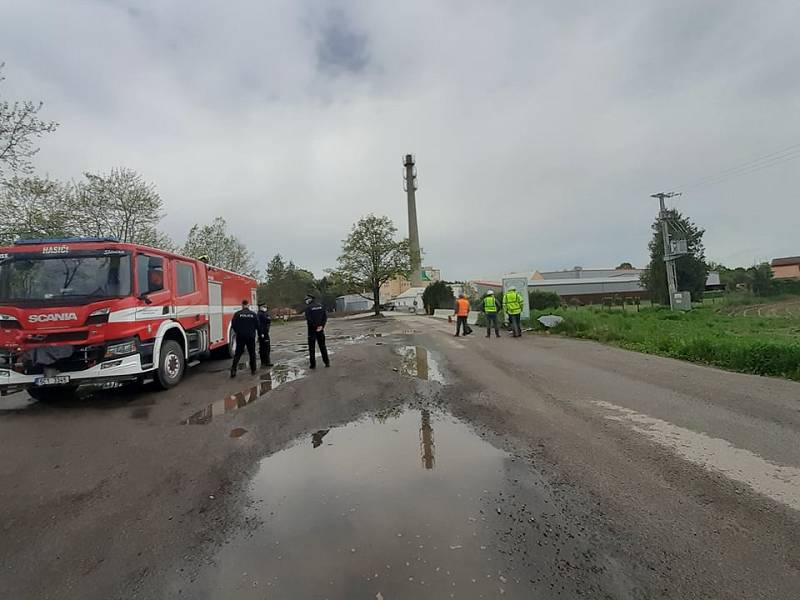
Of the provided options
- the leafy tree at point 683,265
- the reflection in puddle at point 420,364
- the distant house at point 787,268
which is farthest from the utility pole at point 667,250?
the distant house at point 787,268

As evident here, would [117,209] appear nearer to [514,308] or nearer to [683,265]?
[514,308]

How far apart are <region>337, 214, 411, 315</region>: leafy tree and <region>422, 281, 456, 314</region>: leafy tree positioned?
141 inches

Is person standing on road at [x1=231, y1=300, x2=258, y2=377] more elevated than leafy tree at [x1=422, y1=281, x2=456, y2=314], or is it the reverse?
leafy tree at [x1=422, y1=281, x2=456, y2=314]

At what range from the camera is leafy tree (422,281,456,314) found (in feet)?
141

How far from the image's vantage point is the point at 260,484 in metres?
3.93

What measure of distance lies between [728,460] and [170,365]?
343 inches

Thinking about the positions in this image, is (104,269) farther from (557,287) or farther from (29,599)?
(557,287)

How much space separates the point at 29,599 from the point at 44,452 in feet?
10.7

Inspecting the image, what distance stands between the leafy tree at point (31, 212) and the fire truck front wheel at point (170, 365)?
10.7 meters

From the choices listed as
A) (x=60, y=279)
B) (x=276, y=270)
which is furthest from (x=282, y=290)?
(x=60, y=279)

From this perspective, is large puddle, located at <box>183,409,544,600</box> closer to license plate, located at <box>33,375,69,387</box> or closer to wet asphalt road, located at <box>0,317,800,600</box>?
wet asphalt road, located at <box>0,317,800,600</box>

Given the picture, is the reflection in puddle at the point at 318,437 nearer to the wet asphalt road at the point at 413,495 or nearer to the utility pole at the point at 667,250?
the wet asphalt road at the point at 413,495

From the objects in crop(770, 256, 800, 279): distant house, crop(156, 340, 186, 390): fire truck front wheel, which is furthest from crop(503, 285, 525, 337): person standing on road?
crop(770, 256, 800, 279): distant house

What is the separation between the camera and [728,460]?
4059 mm
